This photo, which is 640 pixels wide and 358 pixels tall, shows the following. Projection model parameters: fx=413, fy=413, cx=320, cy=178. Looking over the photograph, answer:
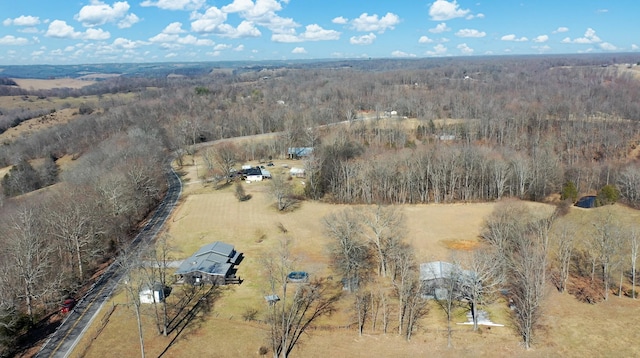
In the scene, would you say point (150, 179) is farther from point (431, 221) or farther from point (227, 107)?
point (227, 107)

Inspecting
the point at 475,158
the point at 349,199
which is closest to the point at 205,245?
the point at 349,199

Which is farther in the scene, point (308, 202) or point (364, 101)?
point (364, 101)

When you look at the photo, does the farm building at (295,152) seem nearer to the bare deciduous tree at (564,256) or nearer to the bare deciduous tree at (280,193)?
the bare deciduous tree at (280,193)

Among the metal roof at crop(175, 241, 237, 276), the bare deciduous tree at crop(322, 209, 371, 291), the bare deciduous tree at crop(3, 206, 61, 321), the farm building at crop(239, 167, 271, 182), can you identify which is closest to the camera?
the bare deciduous tree at crop(3, 206, 61, 321)

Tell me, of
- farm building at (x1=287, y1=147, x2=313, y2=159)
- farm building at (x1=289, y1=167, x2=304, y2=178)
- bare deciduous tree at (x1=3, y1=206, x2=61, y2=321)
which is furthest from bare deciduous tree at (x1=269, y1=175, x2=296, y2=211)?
farm building at (x1=287, y1=147, x2=313, y2=159)

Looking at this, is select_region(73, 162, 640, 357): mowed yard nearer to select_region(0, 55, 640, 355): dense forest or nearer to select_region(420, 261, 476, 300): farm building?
select_region(420, 261, 476, 300): farm building

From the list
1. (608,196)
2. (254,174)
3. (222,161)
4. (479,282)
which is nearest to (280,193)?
(254,174)
